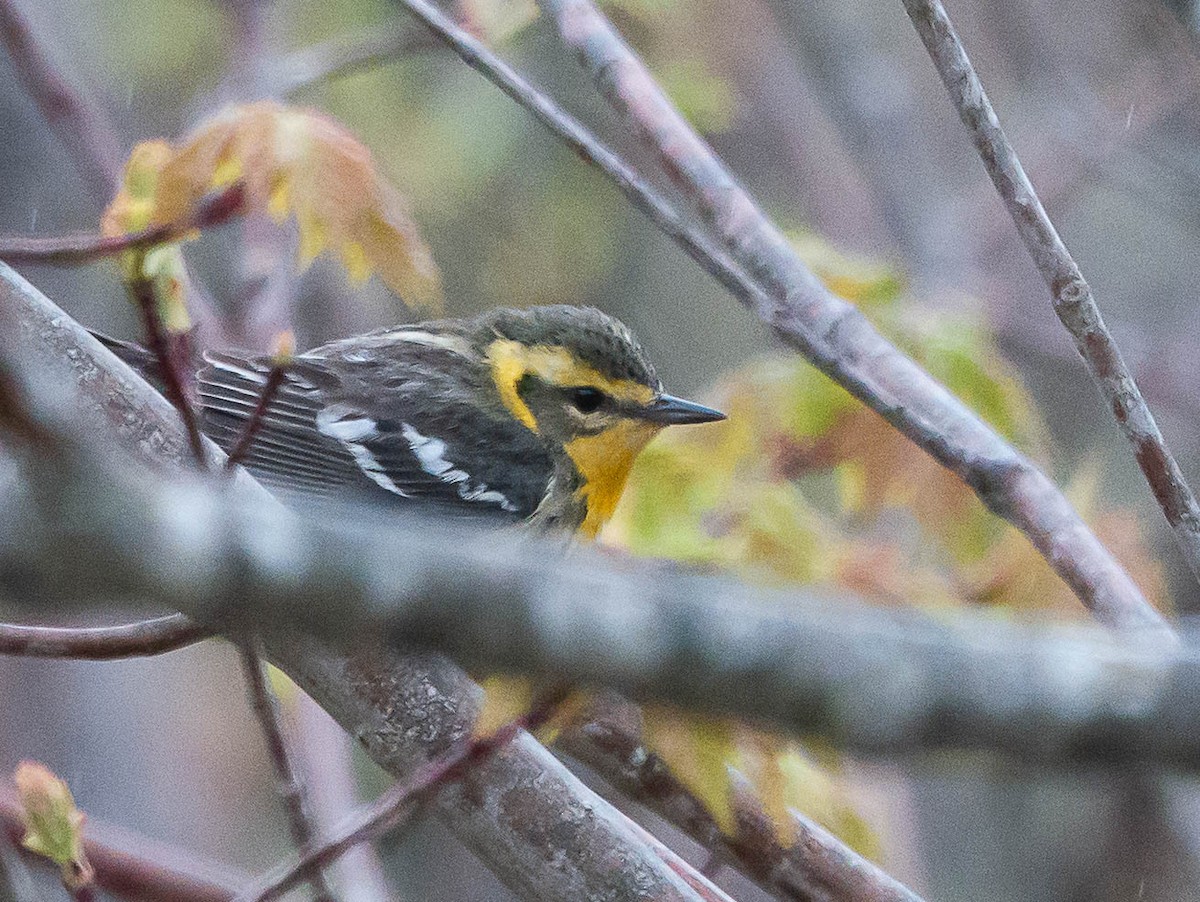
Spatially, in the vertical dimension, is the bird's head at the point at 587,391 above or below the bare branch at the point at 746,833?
above

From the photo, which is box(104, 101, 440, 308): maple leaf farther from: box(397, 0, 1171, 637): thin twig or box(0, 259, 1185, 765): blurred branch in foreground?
box(0, 259, 1185, 765): blurred branch in foreground

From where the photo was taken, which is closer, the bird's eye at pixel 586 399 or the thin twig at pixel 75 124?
the bird's eye at pixel 586 399

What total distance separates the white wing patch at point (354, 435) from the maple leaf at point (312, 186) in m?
0.79

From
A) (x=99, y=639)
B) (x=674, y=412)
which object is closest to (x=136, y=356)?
(x=99, y=639)

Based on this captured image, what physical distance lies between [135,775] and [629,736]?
3750 millimetres

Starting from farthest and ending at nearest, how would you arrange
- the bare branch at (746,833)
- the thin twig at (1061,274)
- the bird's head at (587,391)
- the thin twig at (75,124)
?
the thin twig at (75,124), the bird's head at (587,391), the bare branch at (746,833), the thin twig at (1061,274)

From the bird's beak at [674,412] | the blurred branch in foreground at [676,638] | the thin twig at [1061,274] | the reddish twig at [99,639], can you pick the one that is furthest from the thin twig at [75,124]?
the blurred branch in foreground at [676,638]

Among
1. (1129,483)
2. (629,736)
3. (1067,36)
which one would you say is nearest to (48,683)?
(629,736)

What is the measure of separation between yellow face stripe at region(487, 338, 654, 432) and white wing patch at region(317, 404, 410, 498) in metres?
0.41

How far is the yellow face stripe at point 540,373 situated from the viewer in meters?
4.17

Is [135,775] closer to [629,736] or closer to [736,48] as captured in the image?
[629,736]

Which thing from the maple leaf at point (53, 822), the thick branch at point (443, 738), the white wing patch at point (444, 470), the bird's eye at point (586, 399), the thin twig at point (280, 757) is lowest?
the maple leaf at point (53, 822)

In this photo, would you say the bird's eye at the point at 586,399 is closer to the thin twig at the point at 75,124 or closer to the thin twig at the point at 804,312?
the thin twig at the point at 804,312

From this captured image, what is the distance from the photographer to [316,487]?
4203mm
